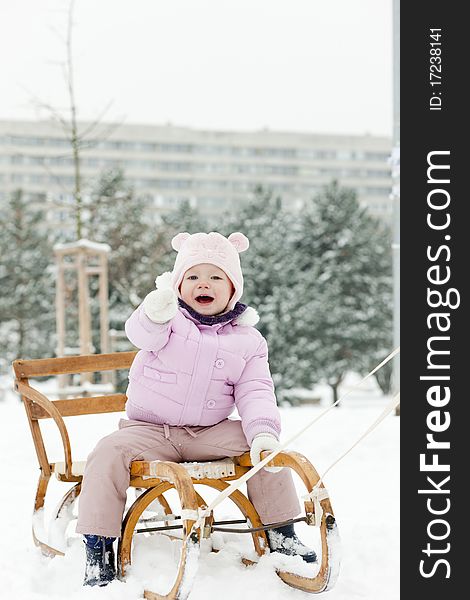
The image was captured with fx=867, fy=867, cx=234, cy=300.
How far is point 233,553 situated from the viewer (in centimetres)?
215

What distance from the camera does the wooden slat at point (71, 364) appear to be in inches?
91.0

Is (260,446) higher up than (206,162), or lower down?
lower down

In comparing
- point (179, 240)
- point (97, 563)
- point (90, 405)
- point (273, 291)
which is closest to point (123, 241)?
point (273, 291)

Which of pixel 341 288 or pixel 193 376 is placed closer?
pixel 193 376

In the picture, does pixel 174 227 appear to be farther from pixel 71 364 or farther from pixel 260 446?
pixel 260 446

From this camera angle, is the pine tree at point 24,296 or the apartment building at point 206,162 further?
the apartment building at point 206,162

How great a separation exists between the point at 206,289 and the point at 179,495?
600 millimetres

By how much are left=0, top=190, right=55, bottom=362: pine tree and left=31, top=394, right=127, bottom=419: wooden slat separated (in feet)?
48.5

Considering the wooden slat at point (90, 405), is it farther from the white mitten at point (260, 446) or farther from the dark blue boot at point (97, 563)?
the white mitten at point (260, 446)

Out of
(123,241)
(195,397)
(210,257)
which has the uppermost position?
(123,241)

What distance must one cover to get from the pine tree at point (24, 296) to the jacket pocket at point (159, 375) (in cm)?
1522

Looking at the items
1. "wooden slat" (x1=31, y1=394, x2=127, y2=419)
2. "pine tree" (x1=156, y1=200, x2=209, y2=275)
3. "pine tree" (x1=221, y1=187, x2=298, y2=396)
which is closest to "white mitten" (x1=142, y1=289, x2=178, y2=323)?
"wooden slat" (x1=31, y1=394, x2=127, y2=419)

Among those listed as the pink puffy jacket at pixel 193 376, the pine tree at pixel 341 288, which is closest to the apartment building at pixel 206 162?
the pine tree at pixel 341 288

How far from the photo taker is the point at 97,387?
6648 mm
